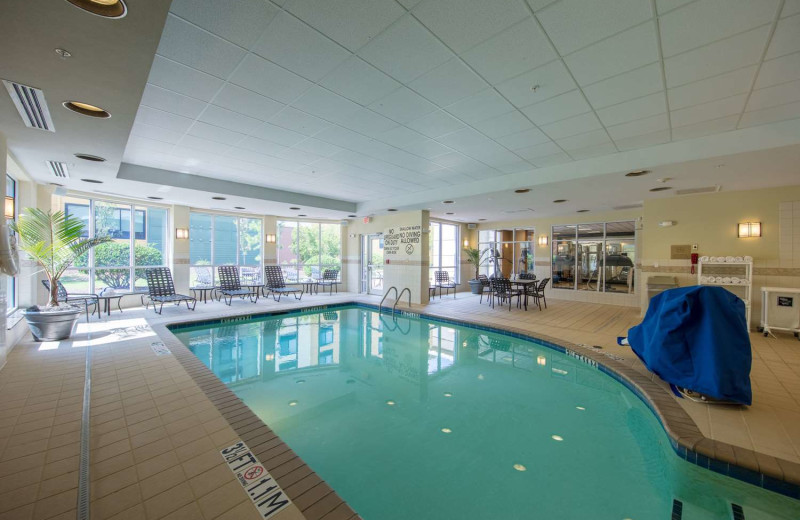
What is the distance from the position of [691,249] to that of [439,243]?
6763 millimetres

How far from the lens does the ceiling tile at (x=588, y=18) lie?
1922 millimetres

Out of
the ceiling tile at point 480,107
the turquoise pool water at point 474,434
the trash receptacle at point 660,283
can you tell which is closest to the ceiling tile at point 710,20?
the ceiling tile at point 480,107

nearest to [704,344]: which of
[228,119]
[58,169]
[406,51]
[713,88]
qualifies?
[713,88]

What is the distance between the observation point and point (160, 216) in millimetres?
8289

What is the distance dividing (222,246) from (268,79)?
7996 millimetres

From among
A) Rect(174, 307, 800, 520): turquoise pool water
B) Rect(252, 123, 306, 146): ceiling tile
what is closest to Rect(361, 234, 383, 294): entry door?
Rect(174, 307, 800, 520): turquoise pool water

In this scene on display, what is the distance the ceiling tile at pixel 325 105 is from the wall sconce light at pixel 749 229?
715 centimetres

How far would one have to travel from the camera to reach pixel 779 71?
253cm

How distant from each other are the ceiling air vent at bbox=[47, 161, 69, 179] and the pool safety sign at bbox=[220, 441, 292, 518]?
520 centimetres

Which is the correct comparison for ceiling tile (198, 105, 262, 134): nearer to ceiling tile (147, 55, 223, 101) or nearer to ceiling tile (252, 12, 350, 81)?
ceiling tile (147, 55, 223, 101)

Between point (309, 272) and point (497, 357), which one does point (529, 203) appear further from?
point (309, 272)

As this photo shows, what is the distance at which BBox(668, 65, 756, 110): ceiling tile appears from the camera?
102 inches

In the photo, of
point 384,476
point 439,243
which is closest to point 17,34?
point 384,476

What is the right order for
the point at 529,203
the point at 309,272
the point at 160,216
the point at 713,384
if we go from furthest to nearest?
the point at 309,272 < the point at 160,216 < the point at 529,203 < the point at 713,384
